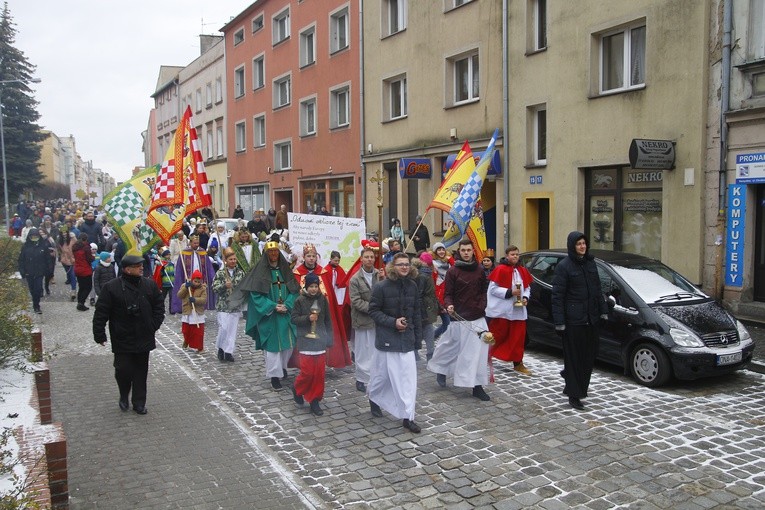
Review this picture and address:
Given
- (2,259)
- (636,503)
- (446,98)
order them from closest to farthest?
(636,503) < (2,259) < (446,98)

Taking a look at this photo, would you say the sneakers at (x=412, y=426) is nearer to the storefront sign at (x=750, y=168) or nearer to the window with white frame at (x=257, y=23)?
the storefront sign at (x=750, y=168)

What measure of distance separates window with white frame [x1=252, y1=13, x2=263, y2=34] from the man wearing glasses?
103 ft

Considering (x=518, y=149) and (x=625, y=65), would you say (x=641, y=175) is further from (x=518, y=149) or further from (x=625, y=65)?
(x=518, y=149)

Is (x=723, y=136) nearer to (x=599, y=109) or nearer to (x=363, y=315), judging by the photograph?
(x=599, y=109)

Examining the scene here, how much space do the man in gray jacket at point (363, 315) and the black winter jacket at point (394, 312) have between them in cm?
89

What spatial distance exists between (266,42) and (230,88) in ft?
20.9

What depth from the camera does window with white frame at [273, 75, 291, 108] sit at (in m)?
33.7

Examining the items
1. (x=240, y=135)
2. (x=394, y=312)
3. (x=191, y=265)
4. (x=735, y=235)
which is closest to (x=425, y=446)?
(x=394, y=312)

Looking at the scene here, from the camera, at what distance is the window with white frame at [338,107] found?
92.7 feet

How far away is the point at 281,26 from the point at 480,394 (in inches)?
1181

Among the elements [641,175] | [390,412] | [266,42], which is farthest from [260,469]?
[266,42]

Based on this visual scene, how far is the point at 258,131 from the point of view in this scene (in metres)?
37.6

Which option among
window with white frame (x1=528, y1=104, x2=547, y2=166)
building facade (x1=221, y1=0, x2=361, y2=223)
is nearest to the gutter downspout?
window with white frame (x1=528, y1=104, x2=547, y2=166)

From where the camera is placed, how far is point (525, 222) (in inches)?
703
